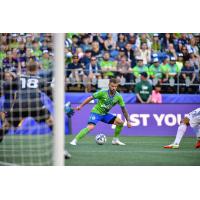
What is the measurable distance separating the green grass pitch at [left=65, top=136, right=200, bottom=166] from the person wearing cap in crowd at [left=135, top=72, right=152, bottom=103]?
60.8 inches

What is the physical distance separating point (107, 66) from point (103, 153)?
409 cm

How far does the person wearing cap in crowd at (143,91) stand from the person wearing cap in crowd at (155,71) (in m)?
0.19

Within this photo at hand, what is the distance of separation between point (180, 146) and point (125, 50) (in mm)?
3616

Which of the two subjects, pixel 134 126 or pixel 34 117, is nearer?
pixel 34 117

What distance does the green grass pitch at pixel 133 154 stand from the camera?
331 inches

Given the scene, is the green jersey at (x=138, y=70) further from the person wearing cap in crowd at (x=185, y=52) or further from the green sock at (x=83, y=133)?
the green sock at (x=83, y=133)

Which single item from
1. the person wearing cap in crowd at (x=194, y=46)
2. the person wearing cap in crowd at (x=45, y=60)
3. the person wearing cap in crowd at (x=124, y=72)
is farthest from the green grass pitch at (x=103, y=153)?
the person wearing cap in crowd at (x=194, y=46)

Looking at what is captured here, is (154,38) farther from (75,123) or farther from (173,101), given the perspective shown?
(75,123)

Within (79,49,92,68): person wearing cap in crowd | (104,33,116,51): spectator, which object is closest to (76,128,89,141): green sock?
(79,49,92,68): person wearing cap in crowd

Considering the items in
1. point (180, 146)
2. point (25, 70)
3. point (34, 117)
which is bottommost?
point (180, 146)

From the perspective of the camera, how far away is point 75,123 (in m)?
12.6

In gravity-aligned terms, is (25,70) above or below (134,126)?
above

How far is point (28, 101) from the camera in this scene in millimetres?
8055

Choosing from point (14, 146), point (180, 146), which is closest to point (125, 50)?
point (180, 146)
